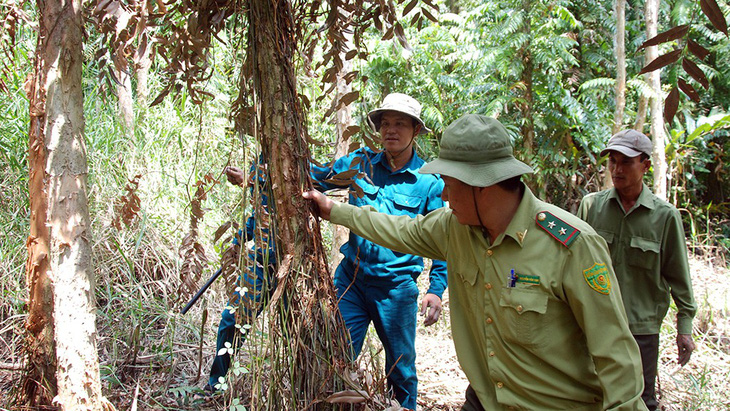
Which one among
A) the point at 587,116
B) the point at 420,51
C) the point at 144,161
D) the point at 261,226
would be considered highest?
the point at 420,51

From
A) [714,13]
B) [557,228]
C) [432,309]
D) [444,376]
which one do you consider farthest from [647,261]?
[714,13]

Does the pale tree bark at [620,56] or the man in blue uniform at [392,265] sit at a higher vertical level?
the pale tree bark at [620,56]

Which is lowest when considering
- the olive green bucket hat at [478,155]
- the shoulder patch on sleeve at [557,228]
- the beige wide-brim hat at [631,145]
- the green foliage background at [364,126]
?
the shoulder patch on sleeve at [557,228]

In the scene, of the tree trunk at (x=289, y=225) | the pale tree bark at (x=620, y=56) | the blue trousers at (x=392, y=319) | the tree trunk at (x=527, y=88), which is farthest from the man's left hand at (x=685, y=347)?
the tree trunk at (x=527, y=88)

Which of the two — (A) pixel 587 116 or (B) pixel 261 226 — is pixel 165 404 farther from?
(A) pixel 587 116

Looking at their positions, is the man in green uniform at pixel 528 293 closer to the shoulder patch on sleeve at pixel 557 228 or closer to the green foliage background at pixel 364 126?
the shoulder patch on sleeve at pixel 557 228

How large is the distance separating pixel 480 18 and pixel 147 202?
5.38m

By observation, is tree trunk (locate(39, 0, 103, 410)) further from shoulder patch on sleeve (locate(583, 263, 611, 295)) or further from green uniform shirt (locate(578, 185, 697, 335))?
green uniform shirt (locate(578, 185, 697, 335))

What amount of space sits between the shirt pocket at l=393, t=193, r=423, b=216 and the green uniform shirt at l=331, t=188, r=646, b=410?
1078 millimetres

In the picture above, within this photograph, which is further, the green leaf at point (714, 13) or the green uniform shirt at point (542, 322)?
the green uniform shirt at point (542, 322)

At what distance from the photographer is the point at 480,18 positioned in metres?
8.10

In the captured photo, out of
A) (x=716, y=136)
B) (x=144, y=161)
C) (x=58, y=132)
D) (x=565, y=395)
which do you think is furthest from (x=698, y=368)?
(x=716, y=136)

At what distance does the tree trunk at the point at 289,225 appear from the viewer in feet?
6.77

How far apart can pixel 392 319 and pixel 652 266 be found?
4.56 ft
